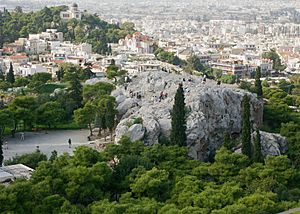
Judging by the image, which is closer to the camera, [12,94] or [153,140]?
[153,140]

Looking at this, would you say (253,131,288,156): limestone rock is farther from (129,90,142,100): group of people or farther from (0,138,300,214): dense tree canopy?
(129,90,142,100): group of people

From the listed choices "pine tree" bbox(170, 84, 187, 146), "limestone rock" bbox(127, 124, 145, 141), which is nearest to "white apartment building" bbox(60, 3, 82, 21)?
"limestone rock" bbox(127, 124, 145, 141)

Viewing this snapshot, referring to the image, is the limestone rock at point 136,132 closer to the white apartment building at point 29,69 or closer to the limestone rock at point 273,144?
the limestone rock at point 273,144

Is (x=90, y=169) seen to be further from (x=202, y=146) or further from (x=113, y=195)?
(x=202, y=146)

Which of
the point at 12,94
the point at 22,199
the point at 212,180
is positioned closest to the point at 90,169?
the point at 22,199

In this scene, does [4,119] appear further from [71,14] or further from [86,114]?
[71,14]

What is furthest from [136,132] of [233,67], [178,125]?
[233,67]

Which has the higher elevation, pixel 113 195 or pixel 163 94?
pixel 163 94
